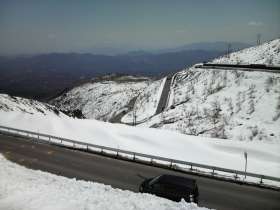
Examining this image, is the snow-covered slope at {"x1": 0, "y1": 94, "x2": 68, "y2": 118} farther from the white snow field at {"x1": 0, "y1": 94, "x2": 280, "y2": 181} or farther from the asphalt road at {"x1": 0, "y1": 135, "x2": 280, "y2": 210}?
the asphalt road at {"x1": 0, "y1": 135, "x2": 280, "y2": 210}

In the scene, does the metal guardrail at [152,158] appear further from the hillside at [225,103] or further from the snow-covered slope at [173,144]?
the hillside at [225,103]

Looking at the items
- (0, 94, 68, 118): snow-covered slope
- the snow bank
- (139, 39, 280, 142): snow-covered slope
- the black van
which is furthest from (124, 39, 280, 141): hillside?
the black van

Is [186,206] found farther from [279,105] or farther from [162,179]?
[279,105]

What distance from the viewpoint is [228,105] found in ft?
187

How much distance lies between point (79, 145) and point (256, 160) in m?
15.6

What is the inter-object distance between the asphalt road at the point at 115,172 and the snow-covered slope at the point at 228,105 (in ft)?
71.6

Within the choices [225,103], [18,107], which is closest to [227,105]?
[225,103]

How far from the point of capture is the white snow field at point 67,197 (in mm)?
13438

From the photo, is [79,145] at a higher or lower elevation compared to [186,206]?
lower

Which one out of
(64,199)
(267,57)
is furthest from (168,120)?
(64,199)

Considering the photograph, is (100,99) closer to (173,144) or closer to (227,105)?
(227,105)

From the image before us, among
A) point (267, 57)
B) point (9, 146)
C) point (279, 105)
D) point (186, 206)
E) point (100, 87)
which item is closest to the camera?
point (186, 206)

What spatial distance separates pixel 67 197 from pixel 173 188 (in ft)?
16.3

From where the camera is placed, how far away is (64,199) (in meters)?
14.2
